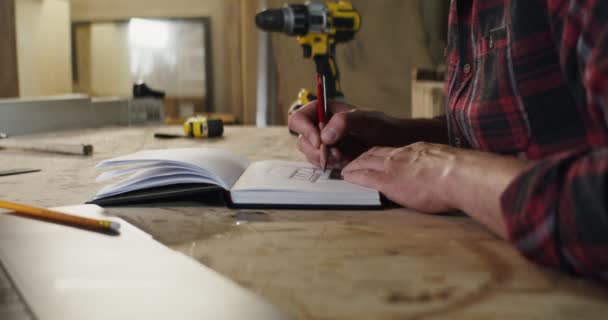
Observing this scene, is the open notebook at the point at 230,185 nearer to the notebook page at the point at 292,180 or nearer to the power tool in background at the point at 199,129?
the notebook page at the point at 292,180

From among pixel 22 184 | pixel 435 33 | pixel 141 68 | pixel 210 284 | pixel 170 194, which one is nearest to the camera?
pixel 210 284

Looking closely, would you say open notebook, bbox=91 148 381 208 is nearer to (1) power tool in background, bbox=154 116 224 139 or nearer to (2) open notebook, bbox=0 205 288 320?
(2) open notebook, bbox=0 205 288 320

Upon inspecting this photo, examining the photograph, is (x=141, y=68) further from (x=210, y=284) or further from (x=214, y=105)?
(x=210, y=284)

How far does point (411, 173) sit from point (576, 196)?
1.01 ft

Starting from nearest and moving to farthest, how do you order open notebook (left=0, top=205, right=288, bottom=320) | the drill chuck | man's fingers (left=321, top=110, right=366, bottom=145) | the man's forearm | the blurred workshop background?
1. open notebook (left=0, top=205, right=288, bottom=320)
2. the man's forearm
3. man's fingers (left=321, top=110, right=366, bottom=145)
4. the drill chuck
5. the blurred workshop background

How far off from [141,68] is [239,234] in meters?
3.30

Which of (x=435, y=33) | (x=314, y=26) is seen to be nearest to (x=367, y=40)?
(x=435, y=33)

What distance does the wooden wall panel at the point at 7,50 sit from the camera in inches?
75.8

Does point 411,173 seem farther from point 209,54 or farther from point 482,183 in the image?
point 209,54

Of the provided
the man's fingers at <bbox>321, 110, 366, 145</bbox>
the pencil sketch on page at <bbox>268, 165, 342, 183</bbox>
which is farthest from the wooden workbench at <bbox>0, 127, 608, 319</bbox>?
the man's fingers at <bbox>321, 110, 366, 145</bbox>

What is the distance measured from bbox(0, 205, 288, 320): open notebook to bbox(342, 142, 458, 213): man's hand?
330 mm

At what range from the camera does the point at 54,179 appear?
103 cm

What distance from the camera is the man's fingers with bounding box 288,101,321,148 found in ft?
3.49

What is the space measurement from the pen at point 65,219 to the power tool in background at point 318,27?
1138 mm
